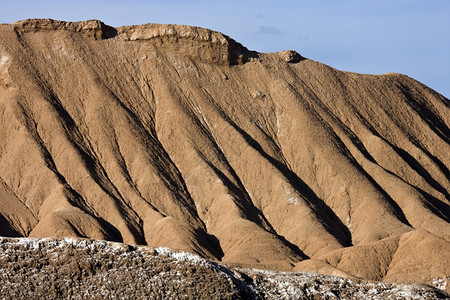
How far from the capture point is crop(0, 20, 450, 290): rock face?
7881 cm

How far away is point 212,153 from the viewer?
305 feet

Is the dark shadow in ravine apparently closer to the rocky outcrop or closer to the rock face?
the rock face

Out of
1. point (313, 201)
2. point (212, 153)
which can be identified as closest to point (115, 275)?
point (313, 201)

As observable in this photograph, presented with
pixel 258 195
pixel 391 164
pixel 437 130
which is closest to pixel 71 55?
pixel 258 195

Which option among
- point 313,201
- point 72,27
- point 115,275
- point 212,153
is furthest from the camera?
point 72,27

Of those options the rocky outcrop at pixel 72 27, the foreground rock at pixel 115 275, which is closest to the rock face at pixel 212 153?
the rocky outcrop at pixel 72 27

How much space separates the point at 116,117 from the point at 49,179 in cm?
1192

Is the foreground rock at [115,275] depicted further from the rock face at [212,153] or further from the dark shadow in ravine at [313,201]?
→ the dark shadow in ravine at [313,201]

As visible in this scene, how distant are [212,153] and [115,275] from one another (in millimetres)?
59193

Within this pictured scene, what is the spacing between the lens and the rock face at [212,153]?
7881 cm

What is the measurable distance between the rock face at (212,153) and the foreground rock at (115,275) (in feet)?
109

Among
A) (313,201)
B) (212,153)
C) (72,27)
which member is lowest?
(313,201)

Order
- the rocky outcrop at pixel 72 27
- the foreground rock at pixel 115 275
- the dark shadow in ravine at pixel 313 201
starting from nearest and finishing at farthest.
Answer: the foreground rock at pixel 115 275, the dark shadow in ravine at pixel 313 201, the rocky outcrop at pixel 72 27

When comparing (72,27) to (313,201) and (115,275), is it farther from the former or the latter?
(115,275)
